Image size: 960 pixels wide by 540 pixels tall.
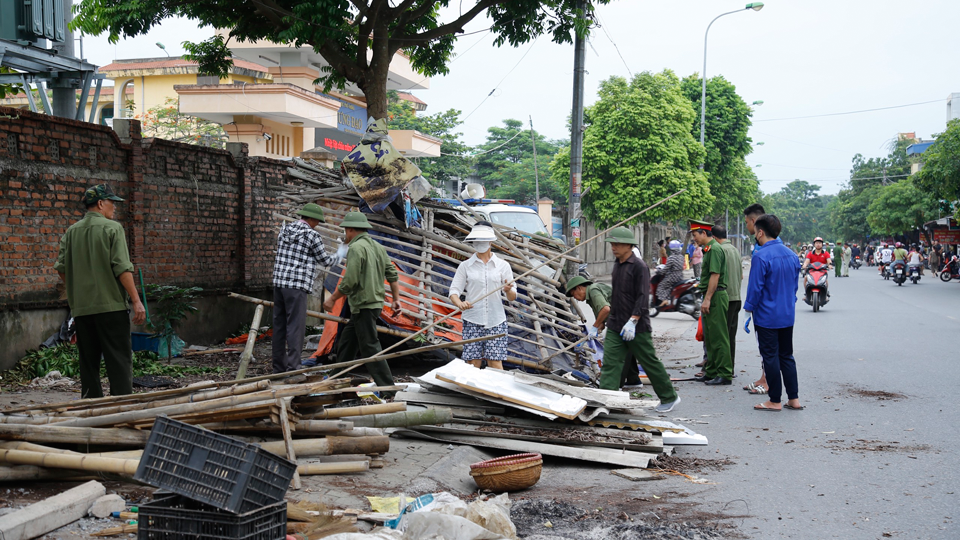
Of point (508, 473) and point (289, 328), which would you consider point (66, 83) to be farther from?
point (508, 473)

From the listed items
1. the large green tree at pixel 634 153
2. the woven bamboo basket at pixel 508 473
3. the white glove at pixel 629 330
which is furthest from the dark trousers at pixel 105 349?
the large green tree at pixel 634 153

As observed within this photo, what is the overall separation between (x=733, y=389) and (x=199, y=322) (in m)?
7.34

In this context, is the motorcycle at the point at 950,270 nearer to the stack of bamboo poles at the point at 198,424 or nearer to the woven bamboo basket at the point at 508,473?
the woven bamboo basket at the point at 508,473

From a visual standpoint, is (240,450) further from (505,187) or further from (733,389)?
(505,187)

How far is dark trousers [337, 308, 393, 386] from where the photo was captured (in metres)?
7.20

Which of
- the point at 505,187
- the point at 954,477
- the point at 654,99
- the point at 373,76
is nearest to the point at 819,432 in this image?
the point at 954,477

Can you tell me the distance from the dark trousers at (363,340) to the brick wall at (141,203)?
352cm

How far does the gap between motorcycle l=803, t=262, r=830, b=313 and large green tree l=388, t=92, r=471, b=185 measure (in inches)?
934

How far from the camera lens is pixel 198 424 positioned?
4672 millimetres

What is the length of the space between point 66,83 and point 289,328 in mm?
6794

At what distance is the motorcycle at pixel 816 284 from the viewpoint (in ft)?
58.8

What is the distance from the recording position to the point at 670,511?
459 cm

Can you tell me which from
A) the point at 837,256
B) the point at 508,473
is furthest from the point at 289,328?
the point at 837,256

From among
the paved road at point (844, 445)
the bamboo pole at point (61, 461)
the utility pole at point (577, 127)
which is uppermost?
the utility pole at point (577, 127)
